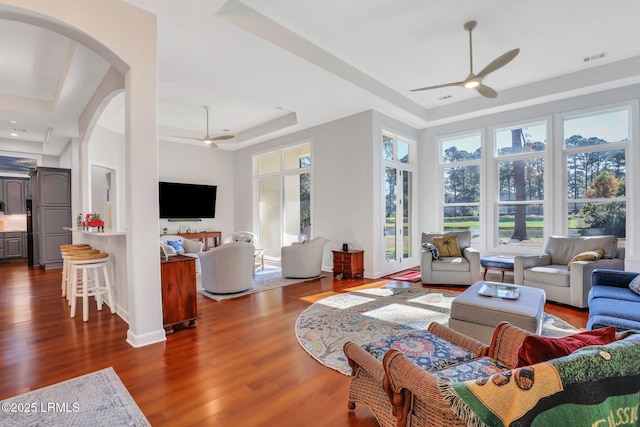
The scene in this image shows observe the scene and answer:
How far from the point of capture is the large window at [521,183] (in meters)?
5.91

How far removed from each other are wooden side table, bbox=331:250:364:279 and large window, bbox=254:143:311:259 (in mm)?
1460

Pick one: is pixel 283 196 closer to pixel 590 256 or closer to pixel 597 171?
pixel 590 256

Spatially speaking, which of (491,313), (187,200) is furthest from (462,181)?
(187,200)

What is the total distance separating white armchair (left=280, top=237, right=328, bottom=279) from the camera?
5.89 metres

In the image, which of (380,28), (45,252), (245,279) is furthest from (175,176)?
(380,28)

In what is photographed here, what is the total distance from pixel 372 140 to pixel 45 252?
793cm

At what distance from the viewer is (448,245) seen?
5676 mm

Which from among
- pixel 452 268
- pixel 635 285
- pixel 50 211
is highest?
pixel 50 211

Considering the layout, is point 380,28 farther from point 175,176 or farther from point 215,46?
point 175,176

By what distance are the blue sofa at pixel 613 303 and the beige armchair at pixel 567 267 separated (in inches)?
28.9

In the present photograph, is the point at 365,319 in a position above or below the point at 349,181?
below

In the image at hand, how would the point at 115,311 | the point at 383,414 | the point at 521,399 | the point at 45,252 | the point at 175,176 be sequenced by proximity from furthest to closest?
the point at 175,176 < the point at 45,252 < the point at 115,311 < the point at 383,414 < the point at 521,399

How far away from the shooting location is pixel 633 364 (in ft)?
3.09

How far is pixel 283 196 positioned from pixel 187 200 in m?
2.58
